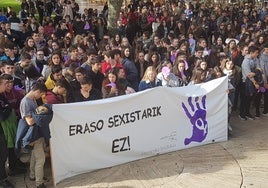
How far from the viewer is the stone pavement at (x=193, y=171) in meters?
6.21

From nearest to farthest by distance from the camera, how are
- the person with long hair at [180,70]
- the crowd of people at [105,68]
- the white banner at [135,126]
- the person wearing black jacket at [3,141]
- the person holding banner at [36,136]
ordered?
the person holding banner at [36,136] < the person wearing black jacket at [3,141] < the crowd of people at [105,68] < the white banner at [135,126] < the person with long hair at [180,70]

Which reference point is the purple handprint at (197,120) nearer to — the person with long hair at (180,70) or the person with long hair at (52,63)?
the person with long hair at (180,70)

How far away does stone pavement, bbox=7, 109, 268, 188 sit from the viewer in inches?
245

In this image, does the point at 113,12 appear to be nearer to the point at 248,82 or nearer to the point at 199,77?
the point at 248,82

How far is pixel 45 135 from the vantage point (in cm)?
576

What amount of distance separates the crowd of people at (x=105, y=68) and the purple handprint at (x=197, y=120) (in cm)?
69

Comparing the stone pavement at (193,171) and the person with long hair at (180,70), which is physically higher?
the person with long hair at (180,70)

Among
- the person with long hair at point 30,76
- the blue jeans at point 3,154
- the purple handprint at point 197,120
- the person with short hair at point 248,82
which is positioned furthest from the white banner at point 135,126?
the person with short hair at point 248,82

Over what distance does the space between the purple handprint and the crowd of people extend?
2.26 feet

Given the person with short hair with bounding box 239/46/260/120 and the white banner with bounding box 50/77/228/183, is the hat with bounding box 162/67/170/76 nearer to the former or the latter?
the white banner with bounding box 50/77/228/183

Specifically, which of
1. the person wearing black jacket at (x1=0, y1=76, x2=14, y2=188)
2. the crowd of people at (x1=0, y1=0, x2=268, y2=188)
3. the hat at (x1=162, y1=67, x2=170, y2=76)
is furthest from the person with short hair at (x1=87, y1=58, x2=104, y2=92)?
the person wearing black jacket at (x1=0, y1=76, x2=14, y2=188)

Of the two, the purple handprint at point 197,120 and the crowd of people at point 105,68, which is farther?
the purple handprint at point 197,120

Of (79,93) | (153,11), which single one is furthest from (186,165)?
(153,11)

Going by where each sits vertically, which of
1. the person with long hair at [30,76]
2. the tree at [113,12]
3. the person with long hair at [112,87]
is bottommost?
the person with long hair at [112,87]
